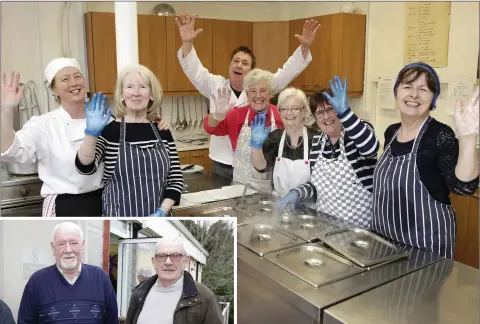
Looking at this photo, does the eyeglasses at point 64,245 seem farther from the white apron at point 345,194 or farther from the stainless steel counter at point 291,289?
the white apron at point 345,194

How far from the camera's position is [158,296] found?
0.63m

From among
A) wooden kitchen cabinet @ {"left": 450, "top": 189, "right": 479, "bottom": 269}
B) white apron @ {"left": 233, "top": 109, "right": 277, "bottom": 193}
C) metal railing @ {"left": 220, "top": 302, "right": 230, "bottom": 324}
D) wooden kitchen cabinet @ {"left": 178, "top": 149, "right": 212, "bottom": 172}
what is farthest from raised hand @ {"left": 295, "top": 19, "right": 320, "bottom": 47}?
metal railing @ {"left": 220, "top": 302, "right": 230, "bottom": 324}

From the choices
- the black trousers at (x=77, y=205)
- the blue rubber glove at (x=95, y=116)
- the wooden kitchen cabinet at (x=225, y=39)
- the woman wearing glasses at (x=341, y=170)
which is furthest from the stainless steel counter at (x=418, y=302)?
the wooden kitchen cabinet at (x=225, y=39)

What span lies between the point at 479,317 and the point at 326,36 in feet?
9.51

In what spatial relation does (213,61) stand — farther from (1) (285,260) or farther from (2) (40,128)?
(1) (285,260)

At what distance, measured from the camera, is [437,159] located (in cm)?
127

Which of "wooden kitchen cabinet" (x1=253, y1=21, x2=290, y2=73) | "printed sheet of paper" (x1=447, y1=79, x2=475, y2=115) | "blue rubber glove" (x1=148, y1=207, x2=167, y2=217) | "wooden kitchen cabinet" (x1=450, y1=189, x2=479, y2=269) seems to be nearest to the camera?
"blue rubber glove" (x1=148, y1=207, x2=167, y2=217)

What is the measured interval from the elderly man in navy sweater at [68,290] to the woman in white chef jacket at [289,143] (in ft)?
4.02

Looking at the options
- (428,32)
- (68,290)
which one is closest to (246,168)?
(68,290)

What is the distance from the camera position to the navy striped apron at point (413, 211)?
4.25ft

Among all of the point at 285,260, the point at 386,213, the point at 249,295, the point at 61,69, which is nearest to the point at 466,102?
the point at 386,213

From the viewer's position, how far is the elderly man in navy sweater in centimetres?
61

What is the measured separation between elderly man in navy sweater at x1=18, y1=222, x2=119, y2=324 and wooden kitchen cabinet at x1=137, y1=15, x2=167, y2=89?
2.81 metres

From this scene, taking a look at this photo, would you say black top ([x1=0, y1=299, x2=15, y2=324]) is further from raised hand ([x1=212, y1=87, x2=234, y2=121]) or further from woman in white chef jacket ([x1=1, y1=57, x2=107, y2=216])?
raised hand ([x1=212, y1=87, x2=234, y2=121])
